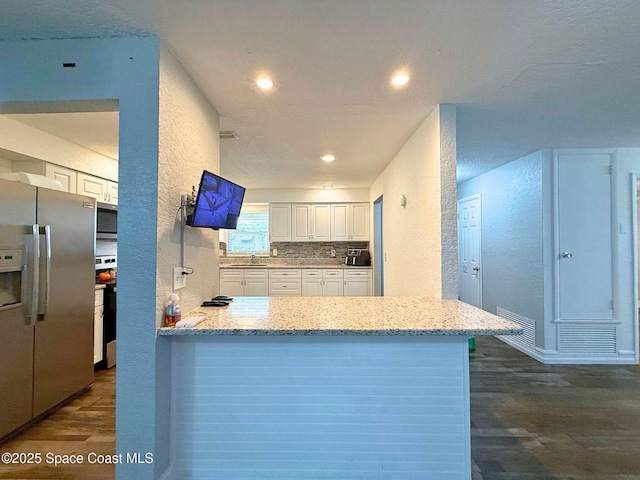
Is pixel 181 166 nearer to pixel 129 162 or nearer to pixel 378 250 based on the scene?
pixel 129 162

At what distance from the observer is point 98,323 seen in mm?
2986

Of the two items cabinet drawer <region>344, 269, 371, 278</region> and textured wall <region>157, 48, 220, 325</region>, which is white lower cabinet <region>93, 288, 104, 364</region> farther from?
cabinet drawer <region>344, 269, 371, 278</region>

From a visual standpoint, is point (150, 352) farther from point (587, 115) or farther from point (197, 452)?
point (587, 115)

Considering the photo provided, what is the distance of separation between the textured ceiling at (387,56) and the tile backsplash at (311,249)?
3.28 metres

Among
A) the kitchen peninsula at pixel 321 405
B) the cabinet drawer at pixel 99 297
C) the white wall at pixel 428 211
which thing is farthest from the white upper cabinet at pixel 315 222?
the kitchen peninsula at pixel 321 405

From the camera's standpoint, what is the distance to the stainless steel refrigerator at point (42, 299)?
195 centimetres

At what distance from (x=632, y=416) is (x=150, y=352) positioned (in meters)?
3.41

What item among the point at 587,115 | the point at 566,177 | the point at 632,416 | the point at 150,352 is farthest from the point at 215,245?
the point at 566,177

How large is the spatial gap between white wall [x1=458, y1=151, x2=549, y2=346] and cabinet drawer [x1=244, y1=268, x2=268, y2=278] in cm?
360

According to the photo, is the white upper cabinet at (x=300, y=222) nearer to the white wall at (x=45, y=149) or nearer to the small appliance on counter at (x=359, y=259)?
the small appliance on counter at (x=359, y=259)

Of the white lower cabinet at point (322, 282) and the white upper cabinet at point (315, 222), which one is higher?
the white upper cabinet at point (315, 222)

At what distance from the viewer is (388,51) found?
5.10ft

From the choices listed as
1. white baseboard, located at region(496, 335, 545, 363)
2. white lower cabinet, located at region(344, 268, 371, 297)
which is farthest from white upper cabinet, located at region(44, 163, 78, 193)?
white baseboard, located at region(496, 335, 545, 363)

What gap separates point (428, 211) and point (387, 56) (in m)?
1.17
